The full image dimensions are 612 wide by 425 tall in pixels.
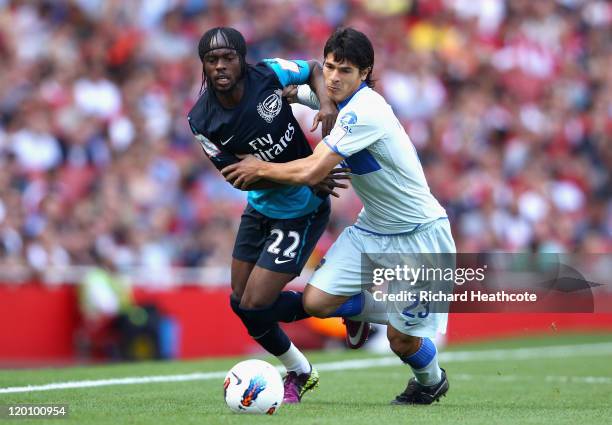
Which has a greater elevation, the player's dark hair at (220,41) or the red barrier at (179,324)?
the player's dark hair at (220,41)

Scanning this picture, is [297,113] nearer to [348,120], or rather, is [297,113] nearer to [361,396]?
[361,396]

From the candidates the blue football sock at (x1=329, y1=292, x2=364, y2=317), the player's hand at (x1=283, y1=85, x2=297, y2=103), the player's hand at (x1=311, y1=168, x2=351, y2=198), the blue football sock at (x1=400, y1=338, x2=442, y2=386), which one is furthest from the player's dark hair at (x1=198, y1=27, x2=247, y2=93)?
the blue football sock at (x1=400, y1=338, x2=442, y2=386)

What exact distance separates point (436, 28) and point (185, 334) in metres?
8.38

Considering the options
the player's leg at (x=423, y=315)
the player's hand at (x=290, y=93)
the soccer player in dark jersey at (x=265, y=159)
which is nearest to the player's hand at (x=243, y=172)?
the soccer player in dark jersey at (x=265, y=159)

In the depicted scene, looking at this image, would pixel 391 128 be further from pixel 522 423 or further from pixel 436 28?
pixel 436 28

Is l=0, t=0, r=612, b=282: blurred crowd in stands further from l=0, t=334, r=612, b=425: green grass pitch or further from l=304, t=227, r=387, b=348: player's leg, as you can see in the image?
l=304, t=227, r=387, b=348: player's leg

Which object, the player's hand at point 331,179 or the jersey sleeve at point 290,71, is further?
the jersey sleeve at point 290,71

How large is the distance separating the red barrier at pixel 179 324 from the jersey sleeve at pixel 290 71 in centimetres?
629

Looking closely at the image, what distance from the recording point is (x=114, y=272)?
13844 millimetres

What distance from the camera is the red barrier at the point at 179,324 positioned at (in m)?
13.2

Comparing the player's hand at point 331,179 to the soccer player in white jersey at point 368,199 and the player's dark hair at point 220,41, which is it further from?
the player's dark hair at point 220,41

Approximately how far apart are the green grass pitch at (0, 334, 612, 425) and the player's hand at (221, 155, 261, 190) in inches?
57.4

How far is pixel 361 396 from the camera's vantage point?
335 inches

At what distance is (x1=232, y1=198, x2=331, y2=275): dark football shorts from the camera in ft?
25.6
